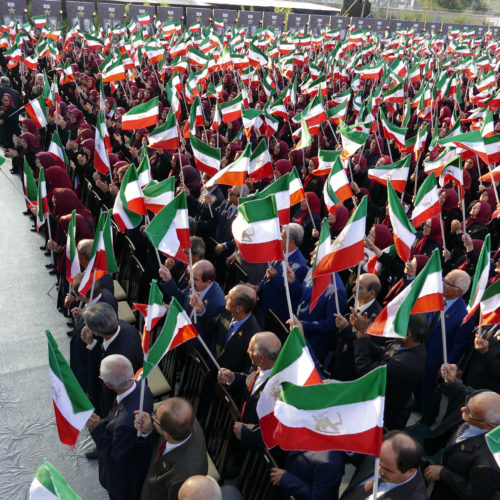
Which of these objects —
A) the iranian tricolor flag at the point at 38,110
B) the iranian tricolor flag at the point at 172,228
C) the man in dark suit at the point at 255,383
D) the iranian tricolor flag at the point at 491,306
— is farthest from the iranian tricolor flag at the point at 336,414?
the iranian tricolor flag at the point at 38,110

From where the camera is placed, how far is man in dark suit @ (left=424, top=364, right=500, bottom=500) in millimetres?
3508

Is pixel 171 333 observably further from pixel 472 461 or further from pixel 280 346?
pixel 472 461

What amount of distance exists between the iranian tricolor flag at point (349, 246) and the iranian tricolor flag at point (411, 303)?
69 cm

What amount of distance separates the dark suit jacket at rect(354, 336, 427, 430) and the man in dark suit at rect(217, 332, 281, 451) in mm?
1062

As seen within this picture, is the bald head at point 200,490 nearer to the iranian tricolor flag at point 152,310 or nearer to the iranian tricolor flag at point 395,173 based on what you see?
the iranian tricolor flag at point 152,310

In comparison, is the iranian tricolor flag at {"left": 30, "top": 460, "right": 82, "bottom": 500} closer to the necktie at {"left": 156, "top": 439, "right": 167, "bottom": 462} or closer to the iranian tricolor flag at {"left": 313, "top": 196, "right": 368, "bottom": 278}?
the necktie at {"left": 156, "top": 439, "right": 167, "bottom": 462}

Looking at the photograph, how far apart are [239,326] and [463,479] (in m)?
2.33

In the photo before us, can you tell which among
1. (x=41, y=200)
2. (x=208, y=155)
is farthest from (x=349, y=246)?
(x=41, y=200)

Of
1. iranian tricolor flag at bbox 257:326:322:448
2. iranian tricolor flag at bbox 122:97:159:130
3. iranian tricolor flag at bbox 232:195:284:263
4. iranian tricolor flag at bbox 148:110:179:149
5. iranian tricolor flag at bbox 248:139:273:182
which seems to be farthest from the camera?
iranian tricolor flag at bbox 122:97:159:130

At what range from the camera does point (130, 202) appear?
246 inches

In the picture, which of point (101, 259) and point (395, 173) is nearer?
point (101, 259)

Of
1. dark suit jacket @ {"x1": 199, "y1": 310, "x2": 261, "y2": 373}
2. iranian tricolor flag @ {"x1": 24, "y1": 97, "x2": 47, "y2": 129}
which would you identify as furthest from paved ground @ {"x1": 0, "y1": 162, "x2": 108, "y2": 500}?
iranian tricolor flag @ {"x1": 24, "y1": 97, "x2": 47, "y2": 129}

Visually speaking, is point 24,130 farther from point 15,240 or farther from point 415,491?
point 415,491

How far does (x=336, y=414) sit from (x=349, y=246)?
2.08 metres
